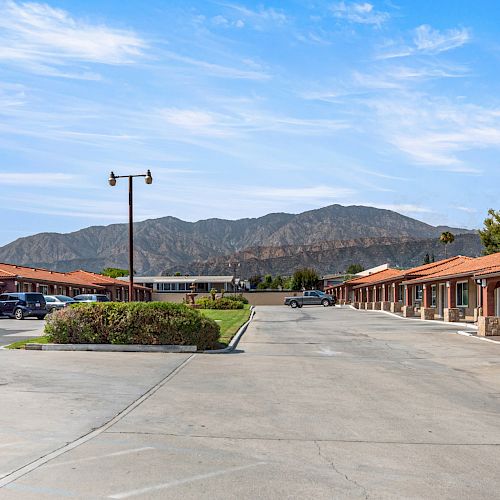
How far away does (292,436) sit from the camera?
8828mm

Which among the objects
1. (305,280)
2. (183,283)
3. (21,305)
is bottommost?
(21,305)

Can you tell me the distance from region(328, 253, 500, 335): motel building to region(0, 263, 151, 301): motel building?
86.4 feet

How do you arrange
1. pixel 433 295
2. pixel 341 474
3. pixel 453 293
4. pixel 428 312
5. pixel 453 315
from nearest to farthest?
pixel 341 474 < pixel 453 315 < pixel 453 293 < pixel 428 312 < pixel 433 295

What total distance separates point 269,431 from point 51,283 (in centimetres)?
4908

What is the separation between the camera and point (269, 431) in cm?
911

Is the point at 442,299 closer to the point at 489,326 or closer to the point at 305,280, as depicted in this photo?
the point at 489,326

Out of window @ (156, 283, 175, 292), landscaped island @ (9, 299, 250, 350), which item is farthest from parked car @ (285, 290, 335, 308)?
landscaped island @ (9, 299, 250, 350)

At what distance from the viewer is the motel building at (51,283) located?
48.4 meters

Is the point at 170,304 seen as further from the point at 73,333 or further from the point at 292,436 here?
the point at 292,436

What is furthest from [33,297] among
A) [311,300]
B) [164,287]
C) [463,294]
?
[164,287]

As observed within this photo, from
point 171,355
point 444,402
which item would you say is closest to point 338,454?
point 444,402

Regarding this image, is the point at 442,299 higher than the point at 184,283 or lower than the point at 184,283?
lower

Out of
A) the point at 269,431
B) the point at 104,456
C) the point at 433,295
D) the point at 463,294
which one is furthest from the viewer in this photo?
the point at 433,295

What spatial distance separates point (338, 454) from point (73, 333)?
45.5 ft
